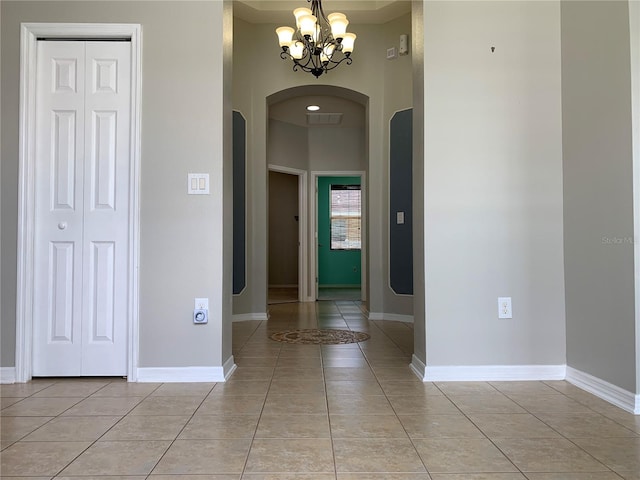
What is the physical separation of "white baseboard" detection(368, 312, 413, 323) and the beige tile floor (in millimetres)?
2107

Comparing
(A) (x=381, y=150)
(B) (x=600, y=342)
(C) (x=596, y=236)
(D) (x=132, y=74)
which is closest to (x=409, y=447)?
(B) (x=600, y=342)

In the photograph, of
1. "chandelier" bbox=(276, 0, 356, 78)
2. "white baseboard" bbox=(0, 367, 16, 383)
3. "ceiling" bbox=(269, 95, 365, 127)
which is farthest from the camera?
"ceiling" bbox=(269, 95, 365, 127)

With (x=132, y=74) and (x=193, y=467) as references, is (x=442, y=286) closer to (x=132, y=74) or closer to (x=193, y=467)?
(x=193, y=467)

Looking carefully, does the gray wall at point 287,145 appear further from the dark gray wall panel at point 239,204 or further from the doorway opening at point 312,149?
the dark gray wall panel at point 239,204

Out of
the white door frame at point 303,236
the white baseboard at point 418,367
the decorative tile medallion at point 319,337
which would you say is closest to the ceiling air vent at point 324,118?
the white door frame at point 303,236

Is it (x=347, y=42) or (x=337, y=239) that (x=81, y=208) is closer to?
(x=347, y=42)

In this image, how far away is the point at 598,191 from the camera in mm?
2334

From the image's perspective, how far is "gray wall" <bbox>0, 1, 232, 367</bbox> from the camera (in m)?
2.61

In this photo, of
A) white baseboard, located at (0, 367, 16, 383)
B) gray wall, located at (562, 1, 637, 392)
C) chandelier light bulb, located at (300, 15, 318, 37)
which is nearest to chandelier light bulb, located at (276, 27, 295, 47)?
chandelier light bulb, located at (300, 15, 318, 37)

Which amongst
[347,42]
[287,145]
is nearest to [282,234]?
[287,145]

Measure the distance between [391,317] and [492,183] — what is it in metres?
2.69

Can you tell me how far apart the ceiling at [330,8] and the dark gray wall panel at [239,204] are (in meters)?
1.06

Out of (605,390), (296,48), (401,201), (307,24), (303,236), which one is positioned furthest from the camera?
(303,236)

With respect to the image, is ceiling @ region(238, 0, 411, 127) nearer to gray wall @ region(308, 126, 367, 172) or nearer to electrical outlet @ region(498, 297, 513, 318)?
gray wall @ region(308, 126, 367, 172)
